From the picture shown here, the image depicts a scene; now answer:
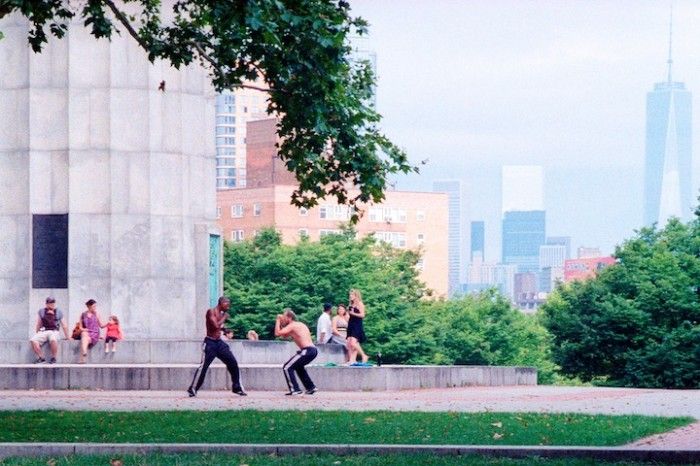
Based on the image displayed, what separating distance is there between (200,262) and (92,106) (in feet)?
14.6

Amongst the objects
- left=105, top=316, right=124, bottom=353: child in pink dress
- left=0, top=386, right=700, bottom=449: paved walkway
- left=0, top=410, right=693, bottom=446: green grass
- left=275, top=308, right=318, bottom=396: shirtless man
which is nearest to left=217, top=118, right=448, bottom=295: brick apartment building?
left=105, top=316, right=124, bottom=353: child in pink dress

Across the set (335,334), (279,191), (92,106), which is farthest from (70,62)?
(279,191)

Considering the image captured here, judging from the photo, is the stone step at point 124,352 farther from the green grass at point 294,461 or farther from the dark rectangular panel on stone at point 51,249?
the green grass at point 294,461

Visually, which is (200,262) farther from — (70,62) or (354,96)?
(354,96)

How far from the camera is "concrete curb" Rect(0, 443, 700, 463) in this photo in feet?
58.2

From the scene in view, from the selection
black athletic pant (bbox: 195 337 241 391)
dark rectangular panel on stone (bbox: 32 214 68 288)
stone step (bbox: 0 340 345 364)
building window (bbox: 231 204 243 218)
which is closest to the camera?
black athletic pant (bbox: 195 337 241 391)

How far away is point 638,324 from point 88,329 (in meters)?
27.2

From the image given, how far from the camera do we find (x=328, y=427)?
21531mm

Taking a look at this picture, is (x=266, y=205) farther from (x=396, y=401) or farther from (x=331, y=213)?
(x=396, y=401)

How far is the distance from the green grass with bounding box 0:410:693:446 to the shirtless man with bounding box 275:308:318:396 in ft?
19.0

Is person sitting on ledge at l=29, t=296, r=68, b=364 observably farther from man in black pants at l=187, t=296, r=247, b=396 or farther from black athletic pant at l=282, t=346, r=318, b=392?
black athletic pant at l=282, t=346, r=318, b=392

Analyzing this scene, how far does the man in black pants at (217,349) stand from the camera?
30.2 meters

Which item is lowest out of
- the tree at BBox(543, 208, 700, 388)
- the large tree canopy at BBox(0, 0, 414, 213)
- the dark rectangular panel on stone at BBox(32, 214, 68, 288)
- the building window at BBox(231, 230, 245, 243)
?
the tree at BBox(543, 208, 700, 388)

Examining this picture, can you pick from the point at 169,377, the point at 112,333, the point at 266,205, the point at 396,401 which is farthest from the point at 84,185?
the point at 266,205
